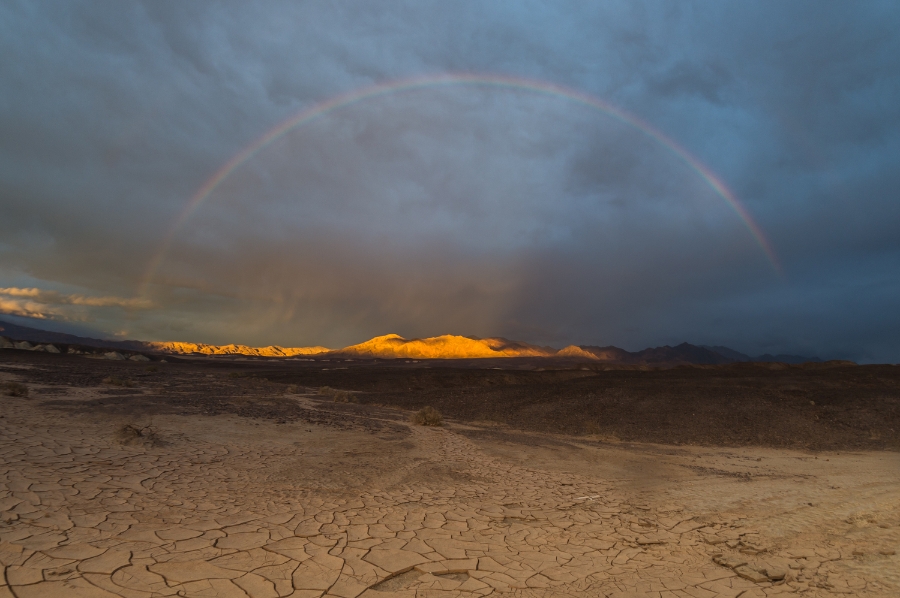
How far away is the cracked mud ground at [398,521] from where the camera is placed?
492 centimetres

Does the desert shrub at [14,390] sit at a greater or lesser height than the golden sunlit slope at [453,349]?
lesser

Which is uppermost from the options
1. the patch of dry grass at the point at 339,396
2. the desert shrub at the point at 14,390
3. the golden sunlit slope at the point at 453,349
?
the golden sunlit slope at the point at 453,349

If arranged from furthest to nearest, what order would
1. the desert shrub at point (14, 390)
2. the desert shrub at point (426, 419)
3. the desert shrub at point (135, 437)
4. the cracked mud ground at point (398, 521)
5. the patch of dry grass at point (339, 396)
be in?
the patch of dry grass at point (339, 396), the desert shrub at point (426, 419), the desert shrub at point (14, 390), the desert shrub at point (135, 437), the cracked mud ground at point (398, 521)

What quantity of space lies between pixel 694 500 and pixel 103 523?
9.37 metres

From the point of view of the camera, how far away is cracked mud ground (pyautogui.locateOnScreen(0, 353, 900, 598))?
492 cm

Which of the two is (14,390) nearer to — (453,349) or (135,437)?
(135,437)

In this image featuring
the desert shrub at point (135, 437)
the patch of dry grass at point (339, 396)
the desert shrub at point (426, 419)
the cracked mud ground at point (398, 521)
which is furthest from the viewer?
the patch of dry grass at point (339, 396)

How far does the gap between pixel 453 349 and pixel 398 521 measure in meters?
170

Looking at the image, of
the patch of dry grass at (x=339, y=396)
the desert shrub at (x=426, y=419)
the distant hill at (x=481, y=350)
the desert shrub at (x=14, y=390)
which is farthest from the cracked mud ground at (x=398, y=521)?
the distant hill at (x=481, y=350)

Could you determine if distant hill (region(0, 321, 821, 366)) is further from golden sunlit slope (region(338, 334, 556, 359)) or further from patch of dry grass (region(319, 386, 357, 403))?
patch of dry grass (region(319, 386, 357, 403))

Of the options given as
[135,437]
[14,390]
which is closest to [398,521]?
[135,437]

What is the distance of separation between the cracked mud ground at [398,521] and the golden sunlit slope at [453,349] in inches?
6028

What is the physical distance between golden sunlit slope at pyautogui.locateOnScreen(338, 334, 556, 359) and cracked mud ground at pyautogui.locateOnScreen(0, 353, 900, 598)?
153121mm

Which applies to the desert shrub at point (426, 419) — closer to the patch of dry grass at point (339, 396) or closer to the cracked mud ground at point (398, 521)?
the cracked mud ground at point (398, 521)
